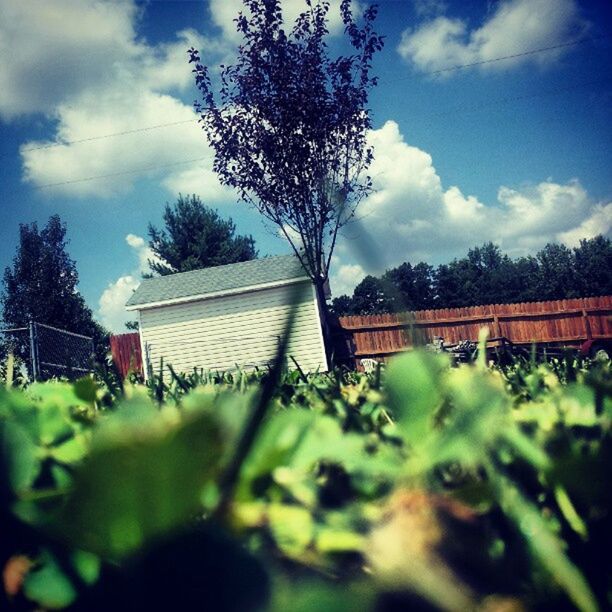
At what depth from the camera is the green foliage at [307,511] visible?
0.11 m

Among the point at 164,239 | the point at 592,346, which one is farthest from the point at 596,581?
the point at 164,239

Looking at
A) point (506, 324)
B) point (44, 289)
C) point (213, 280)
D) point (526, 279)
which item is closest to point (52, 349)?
point (213, 280)

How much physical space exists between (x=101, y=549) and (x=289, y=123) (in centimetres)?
1381

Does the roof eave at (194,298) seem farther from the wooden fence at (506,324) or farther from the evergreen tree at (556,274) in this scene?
the evergreen tree at (556,274)

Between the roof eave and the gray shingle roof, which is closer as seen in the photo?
the roof eave

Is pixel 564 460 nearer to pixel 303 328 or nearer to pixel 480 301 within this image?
pixel 303 328

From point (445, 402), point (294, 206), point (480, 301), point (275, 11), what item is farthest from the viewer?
point (480, 301)

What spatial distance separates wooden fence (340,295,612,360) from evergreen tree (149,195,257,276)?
1267cm

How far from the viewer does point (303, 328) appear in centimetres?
1138

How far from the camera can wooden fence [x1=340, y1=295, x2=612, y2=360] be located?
40.2 feet

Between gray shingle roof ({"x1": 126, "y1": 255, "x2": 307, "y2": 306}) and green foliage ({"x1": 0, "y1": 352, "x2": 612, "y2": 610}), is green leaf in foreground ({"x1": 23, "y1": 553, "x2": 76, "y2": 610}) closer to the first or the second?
green foliage ({"x1": 0, "y1": 352, "x2": 612, "y2": 610})

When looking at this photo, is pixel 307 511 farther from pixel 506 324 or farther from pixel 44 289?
pixel 44 289

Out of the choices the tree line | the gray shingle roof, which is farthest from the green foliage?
the tree line

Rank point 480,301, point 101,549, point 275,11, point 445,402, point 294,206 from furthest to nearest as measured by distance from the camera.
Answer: point 480,301 → point 275,11 → point 294,206 → point 445,402 → point 101,549
